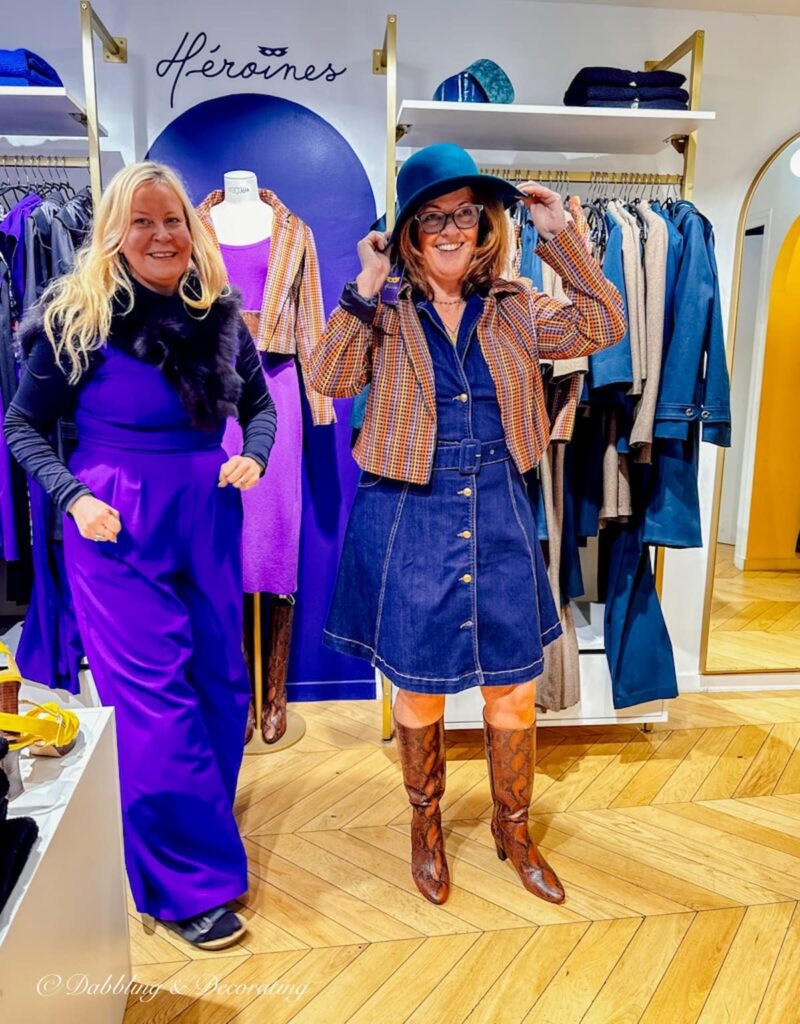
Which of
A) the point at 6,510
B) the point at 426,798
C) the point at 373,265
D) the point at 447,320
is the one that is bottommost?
the point at 426,798

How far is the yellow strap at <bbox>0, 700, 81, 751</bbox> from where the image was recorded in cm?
121

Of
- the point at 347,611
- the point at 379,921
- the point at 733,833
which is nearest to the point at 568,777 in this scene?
the point at 733,833

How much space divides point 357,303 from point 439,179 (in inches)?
11.4

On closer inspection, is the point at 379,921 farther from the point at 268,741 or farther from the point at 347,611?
the point at 268,741

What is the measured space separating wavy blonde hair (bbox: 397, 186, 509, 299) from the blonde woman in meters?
0.39

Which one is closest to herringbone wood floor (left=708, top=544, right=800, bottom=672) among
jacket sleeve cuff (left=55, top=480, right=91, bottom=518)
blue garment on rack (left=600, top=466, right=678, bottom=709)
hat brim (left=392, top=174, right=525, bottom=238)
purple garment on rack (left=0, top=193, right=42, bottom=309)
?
blue garment on rack (left=600, top=466, right=678, bottom=709)

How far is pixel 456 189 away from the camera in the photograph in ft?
5.63

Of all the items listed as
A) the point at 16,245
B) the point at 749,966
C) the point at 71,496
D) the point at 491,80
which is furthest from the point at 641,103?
the point at 749,966

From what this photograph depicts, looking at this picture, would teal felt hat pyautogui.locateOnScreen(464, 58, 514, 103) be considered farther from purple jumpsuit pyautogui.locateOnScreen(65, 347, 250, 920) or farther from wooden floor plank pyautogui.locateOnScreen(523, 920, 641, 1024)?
wooden floor plank pyautogui.locateOnScreen(523, 920, 641, 1024)

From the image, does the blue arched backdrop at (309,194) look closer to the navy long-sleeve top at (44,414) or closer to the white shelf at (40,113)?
the white shelf at (40,113)

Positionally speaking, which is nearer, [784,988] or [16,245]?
[784,988]

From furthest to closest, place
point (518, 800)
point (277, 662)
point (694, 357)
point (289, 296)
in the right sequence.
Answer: point (277, 662)
point (289, 296)
point (694, 357)
point (518, 800)

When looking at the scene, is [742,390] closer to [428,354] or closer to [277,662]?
[428,354]

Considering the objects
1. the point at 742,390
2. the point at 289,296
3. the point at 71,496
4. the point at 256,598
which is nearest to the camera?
the point at 71,496
